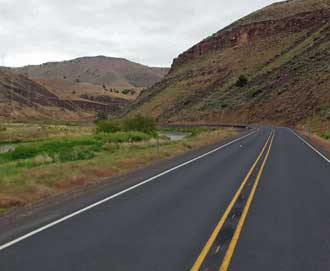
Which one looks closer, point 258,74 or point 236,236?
point 236,236

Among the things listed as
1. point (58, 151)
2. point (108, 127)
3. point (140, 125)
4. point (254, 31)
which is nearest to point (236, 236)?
point (58, 151)

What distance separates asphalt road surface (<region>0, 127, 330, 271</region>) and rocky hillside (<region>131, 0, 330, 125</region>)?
60.4 meters

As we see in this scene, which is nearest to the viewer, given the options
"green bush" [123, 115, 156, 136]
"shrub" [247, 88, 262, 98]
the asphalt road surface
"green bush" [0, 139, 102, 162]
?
the asphalt road surface

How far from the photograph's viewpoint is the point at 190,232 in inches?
360

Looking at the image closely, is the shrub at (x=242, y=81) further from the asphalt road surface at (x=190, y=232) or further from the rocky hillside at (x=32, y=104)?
the asphalt road surface at (x=190, y=232)

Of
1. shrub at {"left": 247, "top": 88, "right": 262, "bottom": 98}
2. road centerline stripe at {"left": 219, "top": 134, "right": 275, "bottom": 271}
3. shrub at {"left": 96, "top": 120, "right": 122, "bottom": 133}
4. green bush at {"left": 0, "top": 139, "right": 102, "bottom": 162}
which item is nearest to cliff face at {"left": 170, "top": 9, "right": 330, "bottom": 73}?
shrub at {"left": 247, "top": 88, "right": 262, "bottom": 98}

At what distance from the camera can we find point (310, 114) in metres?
77.4

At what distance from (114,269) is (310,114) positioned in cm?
7475

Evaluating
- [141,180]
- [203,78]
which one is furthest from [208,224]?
[203,78]

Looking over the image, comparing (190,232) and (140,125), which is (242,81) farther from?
(190,232)

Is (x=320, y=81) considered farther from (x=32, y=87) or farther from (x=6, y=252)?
(x=32, y=87)

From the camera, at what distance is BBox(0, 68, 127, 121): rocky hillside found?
13869cm

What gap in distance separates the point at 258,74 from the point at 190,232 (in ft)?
349

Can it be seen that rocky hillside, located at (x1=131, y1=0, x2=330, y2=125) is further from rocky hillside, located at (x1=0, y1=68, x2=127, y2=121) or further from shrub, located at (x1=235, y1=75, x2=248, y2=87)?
rocky hillside, located at (x1=0, y1=68, x2=127, y2=121)
